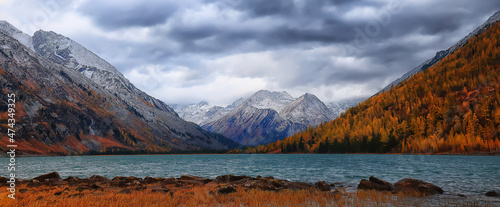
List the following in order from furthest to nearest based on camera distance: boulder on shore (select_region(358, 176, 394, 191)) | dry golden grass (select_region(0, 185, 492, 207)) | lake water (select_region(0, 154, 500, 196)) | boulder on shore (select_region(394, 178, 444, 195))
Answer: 1. lake water (select_region(0, 154, 500, 196))
2. boulder on shore (select_region(358, 176, 394, 191))
3. boulder on shore (select_region(394, 178, 444, 195))
4. dry golden grass (select_region(0, 185, 492, 207))

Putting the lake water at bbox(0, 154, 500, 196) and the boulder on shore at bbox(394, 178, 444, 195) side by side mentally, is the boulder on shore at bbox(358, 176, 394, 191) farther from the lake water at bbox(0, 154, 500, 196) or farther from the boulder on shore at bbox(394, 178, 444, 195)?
the lake water at bbox(0, 154, 500, 196)

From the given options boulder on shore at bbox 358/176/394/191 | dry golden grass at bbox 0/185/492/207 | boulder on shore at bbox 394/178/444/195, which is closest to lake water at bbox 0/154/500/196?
boulder on shore at bbox 394/178/444/195

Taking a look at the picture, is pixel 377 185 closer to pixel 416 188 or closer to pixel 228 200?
pixel 416 188

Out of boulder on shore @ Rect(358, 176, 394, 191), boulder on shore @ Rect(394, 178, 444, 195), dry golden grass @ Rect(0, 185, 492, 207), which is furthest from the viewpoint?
boulder on shore @ Rect(358, 176, 394, 191)

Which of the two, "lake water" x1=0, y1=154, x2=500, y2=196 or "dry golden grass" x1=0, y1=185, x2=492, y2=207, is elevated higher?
"dry golden grass" x1=0, y1=185, x2=492, y2=207

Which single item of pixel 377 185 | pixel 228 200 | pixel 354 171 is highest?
pixel 377 185

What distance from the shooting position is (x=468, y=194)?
3095cm

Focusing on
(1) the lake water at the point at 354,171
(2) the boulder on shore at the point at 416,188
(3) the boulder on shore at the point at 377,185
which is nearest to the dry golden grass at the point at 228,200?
(2) the boulder on shore at the point at 416,188

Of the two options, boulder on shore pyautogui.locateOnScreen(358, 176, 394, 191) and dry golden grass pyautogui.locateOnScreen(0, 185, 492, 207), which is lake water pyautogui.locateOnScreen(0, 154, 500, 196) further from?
dry golden grass pyautogui.locateOnScreen(0, 185, 492, 207)

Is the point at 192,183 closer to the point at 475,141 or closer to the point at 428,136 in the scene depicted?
the point at 475,141

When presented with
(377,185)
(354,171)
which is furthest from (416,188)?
(354,171)

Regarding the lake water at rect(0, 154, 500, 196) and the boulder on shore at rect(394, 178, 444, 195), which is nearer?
the boulder on shore at rect(394, 178, 444, 195)

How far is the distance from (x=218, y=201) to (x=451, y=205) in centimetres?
1885

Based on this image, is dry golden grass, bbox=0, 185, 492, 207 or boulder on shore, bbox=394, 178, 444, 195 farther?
boulder on shore, bbox=394, 178, 444, 195
